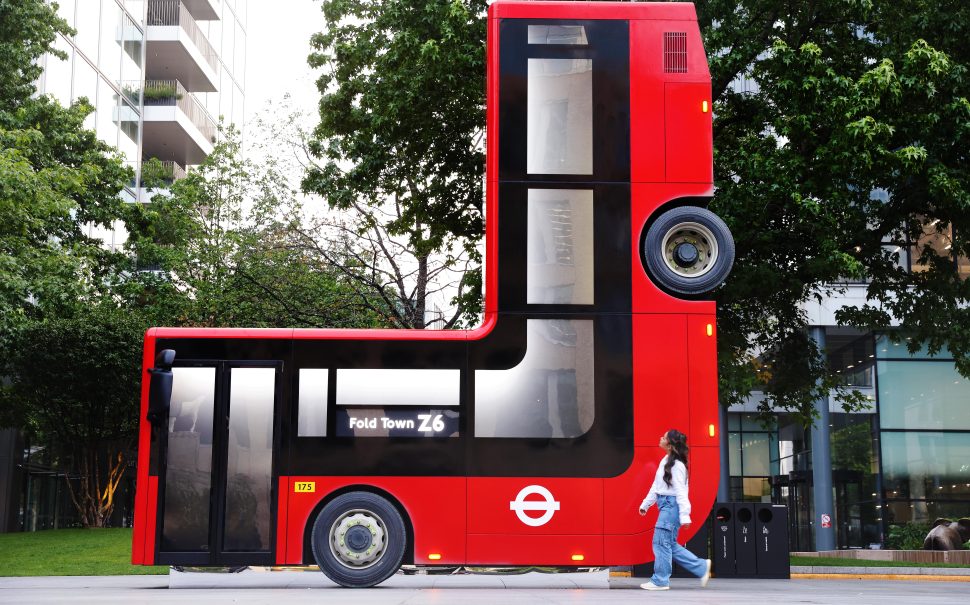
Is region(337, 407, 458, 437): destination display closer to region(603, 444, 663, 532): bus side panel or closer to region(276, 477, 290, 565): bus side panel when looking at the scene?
region(276, 477, 290, 565): bus side panel

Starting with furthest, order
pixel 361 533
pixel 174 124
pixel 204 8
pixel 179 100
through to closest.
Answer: pixel 204 8 → pixel 179 100 → pixel 174 124 → pixel 361 533

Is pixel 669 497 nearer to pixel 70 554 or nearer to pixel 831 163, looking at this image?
pixel 831 163

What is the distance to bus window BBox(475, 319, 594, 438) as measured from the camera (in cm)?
1041

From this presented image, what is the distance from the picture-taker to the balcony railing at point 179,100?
1732 inches

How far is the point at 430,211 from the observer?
20.3 m

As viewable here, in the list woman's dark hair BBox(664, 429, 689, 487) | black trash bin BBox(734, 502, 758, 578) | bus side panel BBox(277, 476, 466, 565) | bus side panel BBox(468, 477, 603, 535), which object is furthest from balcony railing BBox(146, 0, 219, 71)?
woman's dark hair BBox(664, 429, 689, 487)

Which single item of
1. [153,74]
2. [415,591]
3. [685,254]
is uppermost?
[153,74]

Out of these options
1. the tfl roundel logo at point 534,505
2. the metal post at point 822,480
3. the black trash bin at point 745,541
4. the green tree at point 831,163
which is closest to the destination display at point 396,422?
the tfl roundel logo at point 534,505

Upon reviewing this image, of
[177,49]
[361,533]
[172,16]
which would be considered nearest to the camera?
[361,533]

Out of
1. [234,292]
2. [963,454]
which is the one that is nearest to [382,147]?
[234,292]

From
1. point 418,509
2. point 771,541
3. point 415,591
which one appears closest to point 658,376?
point 418,509

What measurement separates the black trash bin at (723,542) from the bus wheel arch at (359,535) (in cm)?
664

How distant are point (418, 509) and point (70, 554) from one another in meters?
12.1

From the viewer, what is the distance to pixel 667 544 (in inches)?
404
